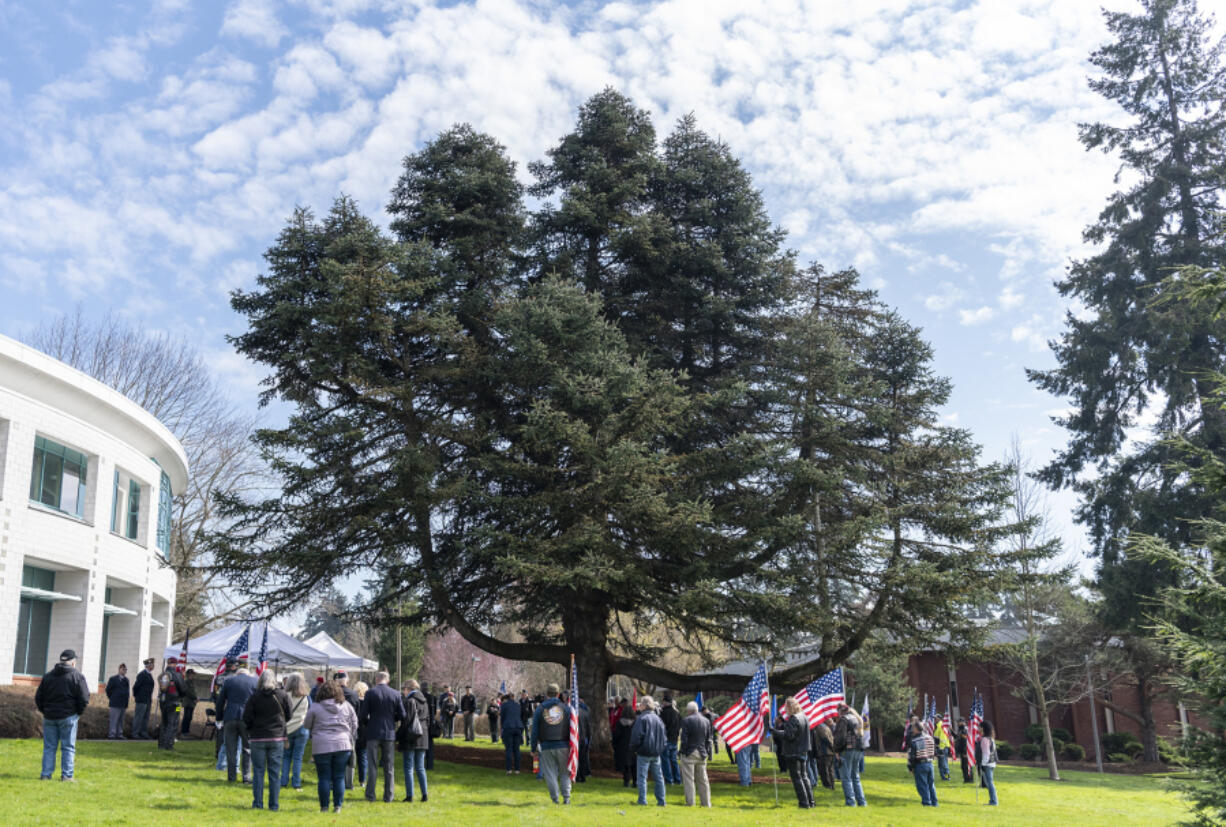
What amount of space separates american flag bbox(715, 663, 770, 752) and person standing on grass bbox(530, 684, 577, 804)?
3.52m

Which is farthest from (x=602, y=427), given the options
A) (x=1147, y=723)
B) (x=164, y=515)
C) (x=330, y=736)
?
(x=1147, y=723)

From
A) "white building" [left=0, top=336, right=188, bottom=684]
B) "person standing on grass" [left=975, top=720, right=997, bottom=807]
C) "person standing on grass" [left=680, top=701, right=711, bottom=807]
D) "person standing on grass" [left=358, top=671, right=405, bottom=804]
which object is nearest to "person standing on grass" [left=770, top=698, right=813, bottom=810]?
"person standing on grass" [left=680, top=701, right=711, bottom=807]

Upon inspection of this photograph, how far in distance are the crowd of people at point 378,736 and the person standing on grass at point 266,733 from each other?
1 centimetres

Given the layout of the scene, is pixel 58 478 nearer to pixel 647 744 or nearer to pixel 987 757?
pixel 647 744

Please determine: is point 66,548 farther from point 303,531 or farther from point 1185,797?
point 1185,797

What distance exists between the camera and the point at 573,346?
21516mm

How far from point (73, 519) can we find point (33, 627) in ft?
10.1

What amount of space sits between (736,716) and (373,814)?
24.9ft

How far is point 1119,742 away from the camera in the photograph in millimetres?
39938

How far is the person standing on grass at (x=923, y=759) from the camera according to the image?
19109mm

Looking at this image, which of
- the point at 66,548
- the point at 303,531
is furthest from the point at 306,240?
the point at 66,548

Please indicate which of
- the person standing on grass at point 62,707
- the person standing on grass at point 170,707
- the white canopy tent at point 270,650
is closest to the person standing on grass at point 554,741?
the person standing on grass at point 62,707

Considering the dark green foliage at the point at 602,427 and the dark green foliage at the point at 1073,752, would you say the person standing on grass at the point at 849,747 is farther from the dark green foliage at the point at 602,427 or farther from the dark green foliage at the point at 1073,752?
the dark green foliage at the point at 1073,752

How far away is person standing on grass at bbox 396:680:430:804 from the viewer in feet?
45.8
